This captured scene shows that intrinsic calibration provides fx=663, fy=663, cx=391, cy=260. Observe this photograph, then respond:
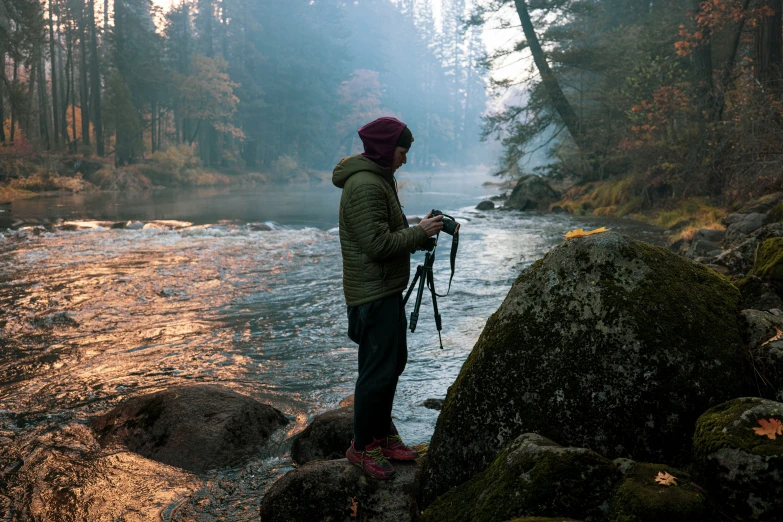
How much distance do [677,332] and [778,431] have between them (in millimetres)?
748

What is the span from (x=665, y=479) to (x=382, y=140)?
2186 millimetres

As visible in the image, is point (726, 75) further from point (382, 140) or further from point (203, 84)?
point (203, 84)

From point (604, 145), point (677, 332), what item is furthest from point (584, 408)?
point (604, 145)

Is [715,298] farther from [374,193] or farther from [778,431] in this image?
[374,193]

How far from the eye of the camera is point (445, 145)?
11062cm

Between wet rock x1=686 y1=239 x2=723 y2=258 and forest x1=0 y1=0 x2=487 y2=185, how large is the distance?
19512mm

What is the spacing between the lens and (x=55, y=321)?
29.9ft

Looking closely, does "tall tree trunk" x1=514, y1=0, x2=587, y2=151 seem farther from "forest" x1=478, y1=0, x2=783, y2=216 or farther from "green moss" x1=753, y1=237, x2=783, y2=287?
"green moss" x1=753, y1=237, x2=783, y2=287

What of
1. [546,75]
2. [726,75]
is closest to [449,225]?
[726,75]

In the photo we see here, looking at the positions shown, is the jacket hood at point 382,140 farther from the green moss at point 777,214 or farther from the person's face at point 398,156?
the green moss at point 777,214

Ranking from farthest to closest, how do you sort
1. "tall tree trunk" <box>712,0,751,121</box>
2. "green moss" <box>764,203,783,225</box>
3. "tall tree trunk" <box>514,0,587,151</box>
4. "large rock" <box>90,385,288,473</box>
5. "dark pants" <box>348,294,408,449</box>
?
"tall tree trunk" <box>514,0,587,151</box> → "tall tree trunk" <box>712,0,751,121</box> → "green moss" <box>764,203,783,225</box> → "large rock" <box>90,385,288,473</box> → "dark pants" <box>348,294,408,449</box>

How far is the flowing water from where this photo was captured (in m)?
4.60

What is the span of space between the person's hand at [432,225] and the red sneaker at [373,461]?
125cm

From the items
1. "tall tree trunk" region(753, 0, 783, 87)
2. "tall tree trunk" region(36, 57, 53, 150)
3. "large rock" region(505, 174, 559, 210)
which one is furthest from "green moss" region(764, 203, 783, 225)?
"tall tree trunk" region(36, 57, 53, 150)
